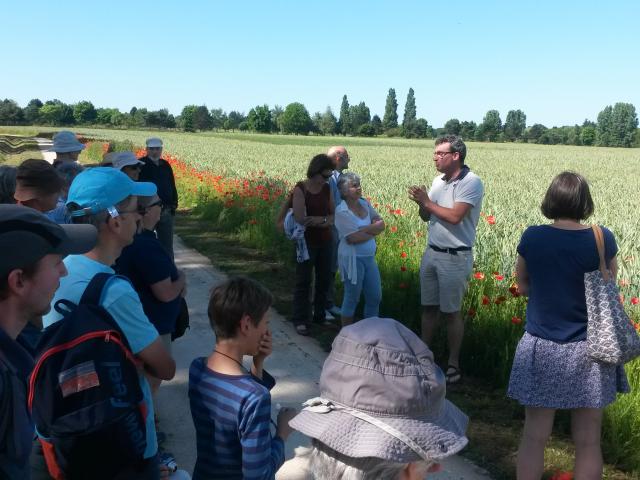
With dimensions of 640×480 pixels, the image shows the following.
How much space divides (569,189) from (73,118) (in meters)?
142

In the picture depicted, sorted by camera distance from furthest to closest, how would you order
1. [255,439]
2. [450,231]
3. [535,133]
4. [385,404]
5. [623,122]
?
[623,122] → [535,133] → [450,231] → [255,439] → [385,404]

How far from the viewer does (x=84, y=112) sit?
13175 cm

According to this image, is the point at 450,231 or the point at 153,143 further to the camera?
the point at 153,143

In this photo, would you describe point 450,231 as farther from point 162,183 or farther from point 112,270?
point 162,183

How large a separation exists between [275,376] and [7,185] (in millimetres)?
2470

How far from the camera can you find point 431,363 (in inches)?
50.1

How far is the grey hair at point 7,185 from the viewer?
379 centimetres

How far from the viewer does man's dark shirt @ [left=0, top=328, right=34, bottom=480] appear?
1344mm

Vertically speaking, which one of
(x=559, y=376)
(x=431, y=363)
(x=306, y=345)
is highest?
(x=431, y=363)

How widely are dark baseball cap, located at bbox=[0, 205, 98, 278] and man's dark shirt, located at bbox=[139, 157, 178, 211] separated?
5879 millimetres

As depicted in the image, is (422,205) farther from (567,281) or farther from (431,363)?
(431,363)

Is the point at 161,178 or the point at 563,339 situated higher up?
the point at 161,178

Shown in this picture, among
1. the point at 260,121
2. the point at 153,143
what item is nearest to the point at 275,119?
the point at 260,121

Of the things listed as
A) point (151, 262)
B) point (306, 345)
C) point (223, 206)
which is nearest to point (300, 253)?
point (306, 345)
